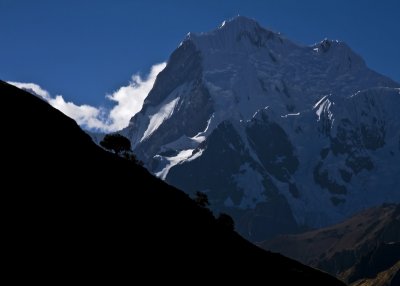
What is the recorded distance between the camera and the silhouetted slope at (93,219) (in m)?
82.2

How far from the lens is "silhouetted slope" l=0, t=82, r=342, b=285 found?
82.2m

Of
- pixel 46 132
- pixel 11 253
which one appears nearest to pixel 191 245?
pixel 46 132

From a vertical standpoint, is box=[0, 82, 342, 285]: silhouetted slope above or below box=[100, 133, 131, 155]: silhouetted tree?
below

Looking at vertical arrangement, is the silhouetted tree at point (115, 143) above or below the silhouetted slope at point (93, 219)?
above

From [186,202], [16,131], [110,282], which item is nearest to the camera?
[110,282]

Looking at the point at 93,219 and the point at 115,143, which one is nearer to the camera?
the point at 93,219

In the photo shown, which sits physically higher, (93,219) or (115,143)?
(115,143)

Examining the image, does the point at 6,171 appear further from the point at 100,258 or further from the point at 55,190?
the point at 100,258

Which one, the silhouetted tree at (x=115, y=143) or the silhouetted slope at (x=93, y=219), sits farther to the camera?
the silhouetted tree at (x=115, y=143)

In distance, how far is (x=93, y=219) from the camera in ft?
309

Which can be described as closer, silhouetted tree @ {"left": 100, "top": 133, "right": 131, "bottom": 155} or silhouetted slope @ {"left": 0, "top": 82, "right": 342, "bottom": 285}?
silhouetted slope @ {"left": 0, "top": 82, "right": 342, "bottom": 285}

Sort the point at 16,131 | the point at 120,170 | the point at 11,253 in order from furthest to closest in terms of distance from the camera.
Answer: the point at 120,170 < the point at 16,131 < the point at 11,253

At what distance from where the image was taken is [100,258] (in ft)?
280

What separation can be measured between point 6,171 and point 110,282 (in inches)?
760
